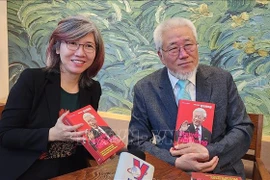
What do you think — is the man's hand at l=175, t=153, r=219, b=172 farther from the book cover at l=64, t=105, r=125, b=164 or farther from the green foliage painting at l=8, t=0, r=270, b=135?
the green foliage painting at l=8, t=0, r=270, b=135

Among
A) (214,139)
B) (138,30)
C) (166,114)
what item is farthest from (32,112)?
(138,30)

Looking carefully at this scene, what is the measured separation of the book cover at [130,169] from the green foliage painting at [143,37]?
1457mm

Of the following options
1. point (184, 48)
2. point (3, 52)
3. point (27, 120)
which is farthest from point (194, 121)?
point (3, 52)

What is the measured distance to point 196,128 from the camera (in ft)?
4.79

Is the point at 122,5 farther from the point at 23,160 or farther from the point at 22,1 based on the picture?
the point at 23,160

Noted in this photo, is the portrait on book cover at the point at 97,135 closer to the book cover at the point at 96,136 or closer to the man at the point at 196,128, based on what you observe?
the book cover at the point at 96,136

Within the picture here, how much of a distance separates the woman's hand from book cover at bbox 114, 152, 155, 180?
1.03 feet

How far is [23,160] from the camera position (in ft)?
4.73

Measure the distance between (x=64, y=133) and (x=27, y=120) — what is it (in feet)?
1.06

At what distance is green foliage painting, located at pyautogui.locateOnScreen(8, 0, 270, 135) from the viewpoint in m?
2.13

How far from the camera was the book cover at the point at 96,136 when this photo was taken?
4.02 feet

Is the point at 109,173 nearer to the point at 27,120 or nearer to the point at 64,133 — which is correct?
the point at 64,133

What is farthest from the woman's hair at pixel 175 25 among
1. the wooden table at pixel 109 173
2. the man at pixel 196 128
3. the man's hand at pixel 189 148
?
the wooden table at pixel 109 173

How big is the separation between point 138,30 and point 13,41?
1.34 metres
